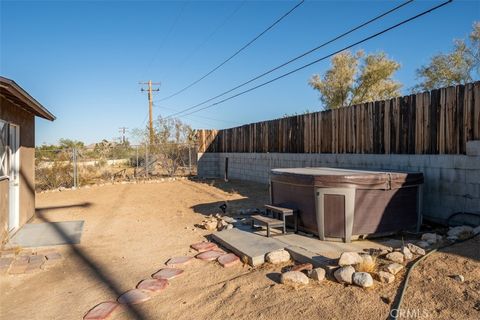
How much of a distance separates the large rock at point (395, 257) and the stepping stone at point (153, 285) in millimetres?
2596

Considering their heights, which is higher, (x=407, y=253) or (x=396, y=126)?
(x=396, y=126)

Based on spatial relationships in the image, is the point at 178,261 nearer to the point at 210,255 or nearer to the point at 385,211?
the point at 210,255

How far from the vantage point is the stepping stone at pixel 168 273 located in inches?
179

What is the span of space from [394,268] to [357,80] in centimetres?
2106

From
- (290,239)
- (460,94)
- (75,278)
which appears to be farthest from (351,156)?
(75,278)

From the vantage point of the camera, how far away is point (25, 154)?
8.34 metres

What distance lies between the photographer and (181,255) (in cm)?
552

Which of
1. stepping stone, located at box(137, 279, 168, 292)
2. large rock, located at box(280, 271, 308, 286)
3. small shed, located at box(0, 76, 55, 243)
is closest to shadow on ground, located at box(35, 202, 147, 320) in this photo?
stepping stone, located at box(137, 279, 168, 292)

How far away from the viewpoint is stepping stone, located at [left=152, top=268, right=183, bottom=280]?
4535 mm

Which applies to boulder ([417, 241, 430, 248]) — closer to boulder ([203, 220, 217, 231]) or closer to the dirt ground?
the dirt ground

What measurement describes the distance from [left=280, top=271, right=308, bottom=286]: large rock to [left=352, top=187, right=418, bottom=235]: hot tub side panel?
1.84 metres

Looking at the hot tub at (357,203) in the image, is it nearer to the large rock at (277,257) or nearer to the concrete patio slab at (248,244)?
the concrete patio slab at (248,244)

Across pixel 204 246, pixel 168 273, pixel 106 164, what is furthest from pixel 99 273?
pixel 106 164

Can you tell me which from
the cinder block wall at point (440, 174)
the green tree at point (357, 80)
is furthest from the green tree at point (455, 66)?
the cinder block wall at point (440, 174)
